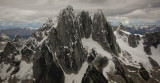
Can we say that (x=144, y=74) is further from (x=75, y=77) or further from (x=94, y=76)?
(x=75, y=77)

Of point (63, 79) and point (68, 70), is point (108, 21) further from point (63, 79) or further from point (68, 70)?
point (63, 79)

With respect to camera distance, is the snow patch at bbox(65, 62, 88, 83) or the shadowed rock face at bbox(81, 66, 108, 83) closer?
the shadowed rock face at bbox(81, 66, 108, 83)

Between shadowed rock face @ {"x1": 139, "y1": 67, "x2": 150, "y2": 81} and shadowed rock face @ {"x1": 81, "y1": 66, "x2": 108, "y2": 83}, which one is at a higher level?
shadowed rock face @ {"x1": 81, "y1": 66, "x2": 108, "y2": 83}

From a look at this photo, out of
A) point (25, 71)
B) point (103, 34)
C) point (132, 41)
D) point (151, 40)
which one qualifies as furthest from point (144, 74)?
point (25, 71)

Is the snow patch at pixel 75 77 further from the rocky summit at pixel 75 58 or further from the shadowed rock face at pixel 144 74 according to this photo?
the shadowed rock face at pixel 144 74

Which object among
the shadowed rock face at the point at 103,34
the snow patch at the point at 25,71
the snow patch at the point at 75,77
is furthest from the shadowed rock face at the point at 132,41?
the snow patch at the point at 25,71

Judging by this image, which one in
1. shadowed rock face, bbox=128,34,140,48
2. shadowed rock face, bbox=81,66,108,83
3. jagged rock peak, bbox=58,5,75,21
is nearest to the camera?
shadowed rock face, bbox=81,66,108,83

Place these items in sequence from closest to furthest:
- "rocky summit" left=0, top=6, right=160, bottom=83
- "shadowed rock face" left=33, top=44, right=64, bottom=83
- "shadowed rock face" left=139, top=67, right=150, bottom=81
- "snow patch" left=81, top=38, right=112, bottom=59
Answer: "rocky summit" left=0, top=6, right=160, bottom=83, "shadowed rock face" left=33, top=44, right=64, bottom=83, "shadowed rock face" left=139, top=67, right=150, bottom=81, "snow patch" left=81, top=38, right=112, bottom=59

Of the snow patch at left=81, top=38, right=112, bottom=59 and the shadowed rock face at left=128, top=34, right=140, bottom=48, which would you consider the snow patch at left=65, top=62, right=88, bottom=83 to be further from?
the shadowed rock face at left=128, top=34, right=140, bottom=48

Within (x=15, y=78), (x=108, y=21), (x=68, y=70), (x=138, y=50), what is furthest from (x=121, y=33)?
(x=15, y=78)

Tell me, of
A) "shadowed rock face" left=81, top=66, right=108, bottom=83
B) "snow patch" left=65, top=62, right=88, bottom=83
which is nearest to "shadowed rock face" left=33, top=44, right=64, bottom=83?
"snow patch" left=65, top=62, right=88, bottom=83
